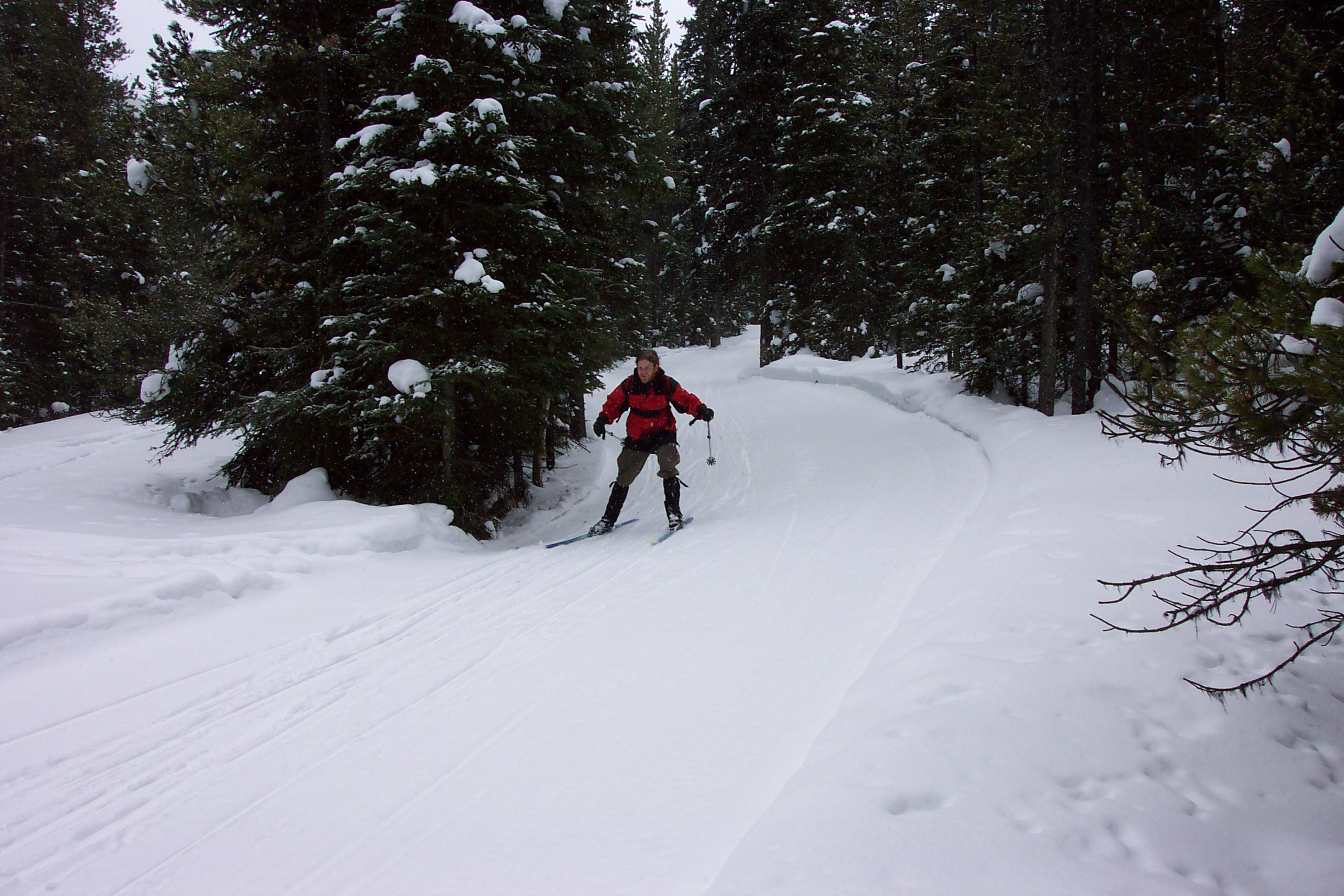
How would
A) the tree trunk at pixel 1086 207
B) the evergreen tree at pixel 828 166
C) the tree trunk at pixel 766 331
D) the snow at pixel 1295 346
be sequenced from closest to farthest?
the snow at pixel 1295 346
the tree trunk at pixel 1086 207
the evergreen tree at pixel 828 166
the tree trunk at pixel 766 331

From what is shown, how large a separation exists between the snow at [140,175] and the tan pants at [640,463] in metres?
8.25

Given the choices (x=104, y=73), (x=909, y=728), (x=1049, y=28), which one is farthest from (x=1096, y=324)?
(x=104, y=73)

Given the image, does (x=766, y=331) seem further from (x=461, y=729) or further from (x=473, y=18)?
(x=461, y=729)

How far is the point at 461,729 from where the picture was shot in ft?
11.7

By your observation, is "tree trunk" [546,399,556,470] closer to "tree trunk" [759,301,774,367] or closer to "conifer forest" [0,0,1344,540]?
"conifer forest" [0,0,1344,540]

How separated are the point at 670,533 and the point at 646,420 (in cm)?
169

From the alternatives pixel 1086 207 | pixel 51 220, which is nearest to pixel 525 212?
pixel 1086 207

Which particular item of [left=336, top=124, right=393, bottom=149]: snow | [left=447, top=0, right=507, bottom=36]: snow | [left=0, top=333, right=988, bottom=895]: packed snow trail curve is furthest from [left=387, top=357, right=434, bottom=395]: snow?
[left=447, top=0, right=507, bottom=36]: snow

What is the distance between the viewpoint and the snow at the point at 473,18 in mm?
8539

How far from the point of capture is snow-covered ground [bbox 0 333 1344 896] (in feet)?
7.99

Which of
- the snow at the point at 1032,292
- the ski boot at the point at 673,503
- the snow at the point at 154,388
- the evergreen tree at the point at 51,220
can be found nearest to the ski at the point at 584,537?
the ski boot at the point at 673,503

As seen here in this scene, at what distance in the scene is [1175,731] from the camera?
2949 millimetres


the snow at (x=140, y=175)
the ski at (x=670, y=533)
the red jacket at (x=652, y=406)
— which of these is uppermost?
the snow at (x=140, y=175)

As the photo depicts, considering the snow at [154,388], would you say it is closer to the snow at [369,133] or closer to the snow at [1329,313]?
the snow at [369,133]
